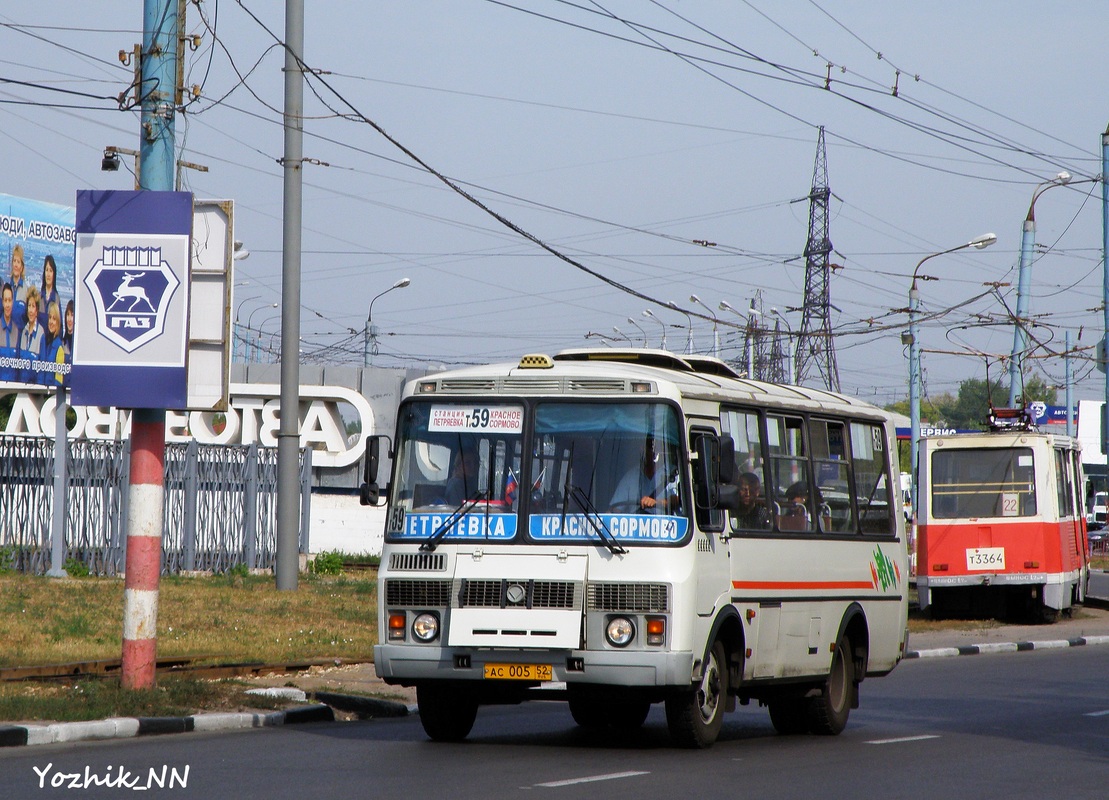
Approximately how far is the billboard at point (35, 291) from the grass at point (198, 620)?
153 inches

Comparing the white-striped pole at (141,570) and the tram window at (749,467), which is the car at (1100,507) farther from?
the white-striped pole at (141,570)

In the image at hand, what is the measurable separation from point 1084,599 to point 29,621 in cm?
2111

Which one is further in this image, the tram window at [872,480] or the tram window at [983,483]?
the tram window at [983,483]

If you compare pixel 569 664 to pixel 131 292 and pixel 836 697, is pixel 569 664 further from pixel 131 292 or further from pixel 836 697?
pixel 131 292

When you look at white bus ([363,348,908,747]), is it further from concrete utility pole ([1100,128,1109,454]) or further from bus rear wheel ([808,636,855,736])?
concrete utility pole ([1100,128,1109,454])

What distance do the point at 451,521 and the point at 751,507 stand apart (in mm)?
2368

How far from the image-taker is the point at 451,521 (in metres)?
11.0

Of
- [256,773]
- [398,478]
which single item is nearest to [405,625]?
[398,478]

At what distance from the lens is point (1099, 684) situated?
57.1ft

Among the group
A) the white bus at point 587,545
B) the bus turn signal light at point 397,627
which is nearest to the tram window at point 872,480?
the white bus at point 587,545

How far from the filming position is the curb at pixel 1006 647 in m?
21.5

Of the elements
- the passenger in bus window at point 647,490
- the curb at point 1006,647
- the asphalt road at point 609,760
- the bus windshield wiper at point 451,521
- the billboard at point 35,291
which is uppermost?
the billboard at point 35,291

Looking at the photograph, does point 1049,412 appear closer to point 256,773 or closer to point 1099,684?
point 1099,684

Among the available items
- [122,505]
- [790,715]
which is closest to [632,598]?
[790,715]
